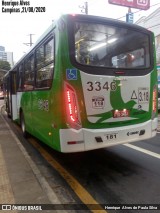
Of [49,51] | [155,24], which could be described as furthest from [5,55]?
[49,51]

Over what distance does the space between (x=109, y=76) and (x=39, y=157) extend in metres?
2.93

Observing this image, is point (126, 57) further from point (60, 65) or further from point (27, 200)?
point (27, 200)

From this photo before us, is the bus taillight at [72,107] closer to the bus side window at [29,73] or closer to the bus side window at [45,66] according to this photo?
the bus side window at [45,66]

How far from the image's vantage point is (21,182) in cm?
502

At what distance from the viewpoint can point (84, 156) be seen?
675 centimetres

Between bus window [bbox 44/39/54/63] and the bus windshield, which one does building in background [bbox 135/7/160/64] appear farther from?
bus window [bbox 44/39/54/63]

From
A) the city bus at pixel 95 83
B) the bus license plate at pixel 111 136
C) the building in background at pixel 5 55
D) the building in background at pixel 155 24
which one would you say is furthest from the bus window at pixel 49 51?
the building in background at pixel 5 55

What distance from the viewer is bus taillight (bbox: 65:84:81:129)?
15.7 ft

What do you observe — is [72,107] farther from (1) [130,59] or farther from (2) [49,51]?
(1) [130,59]

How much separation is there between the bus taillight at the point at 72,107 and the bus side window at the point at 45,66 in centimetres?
68

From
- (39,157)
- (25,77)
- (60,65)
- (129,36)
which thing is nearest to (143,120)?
(129,36)

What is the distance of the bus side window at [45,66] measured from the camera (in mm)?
5355

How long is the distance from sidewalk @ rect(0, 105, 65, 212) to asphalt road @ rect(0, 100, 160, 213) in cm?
17

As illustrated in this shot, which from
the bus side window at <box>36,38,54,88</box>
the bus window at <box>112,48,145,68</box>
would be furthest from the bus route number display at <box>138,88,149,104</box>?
the bus side window at <box>36,38,54,88</box>
